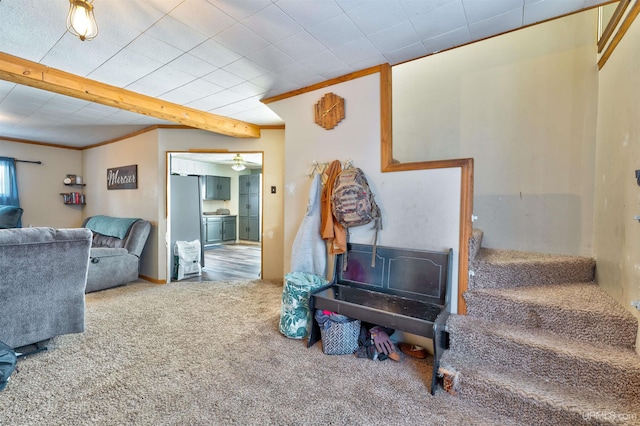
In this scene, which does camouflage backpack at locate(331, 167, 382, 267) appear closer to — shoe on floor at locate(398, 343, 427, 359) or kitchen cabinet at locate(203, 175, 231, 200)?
shoe on floor at locate(398, 343, 427, 359)

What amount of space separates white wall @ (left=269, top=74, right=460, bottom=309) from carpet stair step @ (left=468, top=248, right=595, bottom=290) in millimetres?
195

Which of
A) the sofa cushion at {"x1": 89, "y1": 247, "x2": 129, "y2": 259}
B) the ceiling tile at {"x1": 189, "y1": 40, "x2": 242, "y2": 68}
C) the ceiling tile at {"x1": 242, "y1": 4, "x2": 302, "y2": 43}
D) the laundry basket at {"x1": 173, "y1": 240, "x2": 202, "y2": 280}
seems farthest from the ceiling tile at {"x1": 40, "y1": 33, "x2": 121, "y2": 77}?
the laundry basket at {"x1": 173, "y1": 240, "x2": 202, "y2": 280}

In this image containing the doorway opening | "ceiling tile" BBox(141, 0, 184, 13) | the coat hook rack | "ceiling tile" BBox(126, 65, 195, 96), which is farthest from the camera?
the doorway opening

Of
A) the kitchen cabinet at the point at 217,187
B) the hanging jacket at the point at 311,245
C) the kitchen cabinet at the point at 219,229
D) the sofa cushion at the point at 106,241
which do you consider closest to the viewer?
the hanging jacket at the point at 311,245

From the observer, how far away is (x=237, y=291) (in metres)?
3.83

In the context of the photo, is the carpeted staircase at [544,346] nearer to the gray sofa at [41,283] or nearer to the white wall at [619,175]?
the white wall at [619,175]

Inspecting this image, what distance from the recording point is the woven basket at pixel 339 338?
7.14 ft

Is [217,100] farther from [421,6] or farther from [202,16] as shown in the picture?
[421,6]

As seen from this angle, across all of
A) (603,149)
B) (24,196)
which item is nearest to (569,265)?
(603,149)

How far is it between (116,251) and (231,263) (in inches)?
82.3

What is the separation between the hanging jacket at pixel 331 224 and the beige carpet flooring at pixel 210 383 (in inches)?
34.3

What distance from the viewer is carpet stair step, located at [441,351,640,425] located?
1.33 metres

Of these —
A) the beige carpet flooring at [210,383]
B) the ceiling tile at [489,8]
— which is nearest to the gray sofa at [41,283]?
the beige carpet flooring at [210,383]

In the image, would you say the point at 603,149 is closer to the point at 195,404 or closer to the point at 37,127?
the point at 195,404
